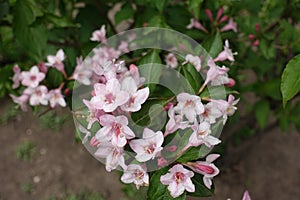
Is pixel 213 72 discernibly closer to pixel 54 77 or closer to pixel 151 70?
pixel 151 70

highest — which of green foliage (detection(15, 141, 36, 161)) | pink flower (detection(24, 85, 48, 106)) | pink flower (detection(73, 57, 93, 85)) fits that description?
pink flower (detection(73, 57, 93, 85))

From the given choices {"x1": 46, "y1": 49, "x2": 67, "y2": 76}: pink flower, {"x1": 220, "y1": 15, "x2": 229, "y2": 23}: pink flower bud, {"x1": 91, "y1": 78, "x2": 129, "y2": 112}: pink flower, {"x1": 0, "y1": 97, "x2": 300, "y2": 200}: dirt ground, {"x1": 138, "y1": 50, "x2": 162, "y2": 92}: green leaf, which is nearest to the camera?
{"x1": 91, "y1": 78, "x2": 129, "y2": 112}: pink flower

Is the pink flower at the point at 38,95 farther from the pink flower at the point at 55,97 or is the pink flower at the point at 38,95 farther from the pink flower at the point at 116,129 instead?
the pink flower at the point at 116,129

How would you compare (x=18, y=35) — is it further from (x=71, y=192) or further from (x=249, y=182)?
(x=249, y=182)

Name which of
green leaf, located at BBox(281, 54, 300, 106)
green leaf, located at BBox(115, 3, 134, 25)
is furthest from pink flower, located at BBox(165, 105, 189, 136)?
green leaf, located at BBox(115, 3, 134, 25)

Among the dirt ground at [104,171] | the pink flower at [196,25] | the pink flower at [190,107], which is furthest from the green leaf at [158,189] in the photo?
the dirt ground at [104,171]

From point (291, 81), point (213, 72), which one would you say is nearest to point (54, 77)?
point (213, 72)

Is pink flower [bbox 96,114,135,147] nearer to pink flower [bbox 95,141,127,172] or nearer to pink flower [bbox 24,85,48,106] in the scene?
pink flower [bbox 95,141,127,172]
